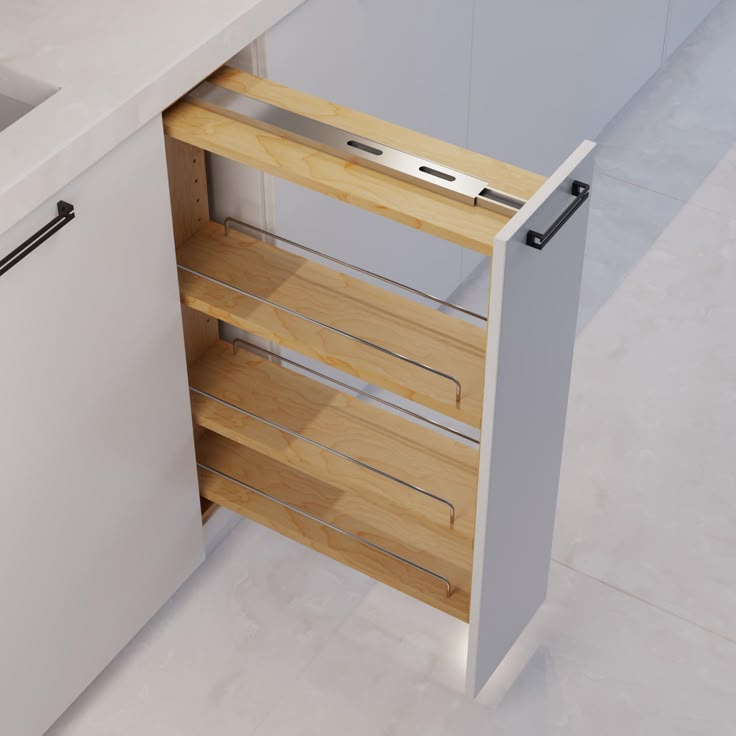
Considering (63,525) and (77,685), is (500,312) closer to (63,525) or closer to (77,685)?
(63,525)

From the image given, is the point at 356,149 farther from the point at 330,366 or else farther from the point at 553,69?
the point at 553,69

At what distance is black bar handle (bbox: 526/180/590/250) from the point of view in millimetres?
1443

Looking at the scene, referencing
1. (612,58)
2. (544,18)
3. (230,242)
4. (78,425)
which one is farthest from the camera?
(612,58)

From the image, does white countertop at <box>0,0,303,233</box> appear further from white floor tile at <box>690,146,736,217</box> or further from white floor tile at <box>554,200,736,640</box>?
white floor tile at <box>690,146,736,217</box>

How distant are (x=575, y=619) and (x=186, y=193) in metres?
0.98

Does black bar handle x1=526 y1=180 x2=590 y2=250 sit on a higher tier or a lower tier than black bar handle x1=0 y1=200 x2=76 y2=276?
higher

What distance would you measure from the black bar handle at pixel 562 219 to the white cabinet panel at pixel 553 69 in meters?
0.89

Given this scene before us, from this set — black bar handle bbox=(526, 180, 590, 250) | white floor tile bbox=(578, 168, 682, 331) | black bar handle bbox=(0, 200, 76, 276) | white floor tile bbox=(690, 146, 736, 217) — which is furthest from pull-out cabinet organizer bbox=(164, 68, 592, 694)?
white floor tile bbox=(690, 146, 736, 217)

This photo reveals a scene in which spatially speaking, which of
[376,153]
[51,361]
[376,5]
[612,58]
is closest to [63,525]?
[51,361]

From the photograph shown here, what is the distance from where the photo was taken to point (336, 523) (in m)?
2.11

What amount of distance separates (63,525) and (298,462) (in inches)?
15.1

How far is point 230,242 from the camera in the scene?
200 cm

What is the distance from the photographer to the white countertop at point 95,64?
1.52 m

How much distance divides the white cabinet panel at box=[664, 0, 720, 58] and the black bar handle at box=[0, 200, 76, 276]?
2.04 metres
